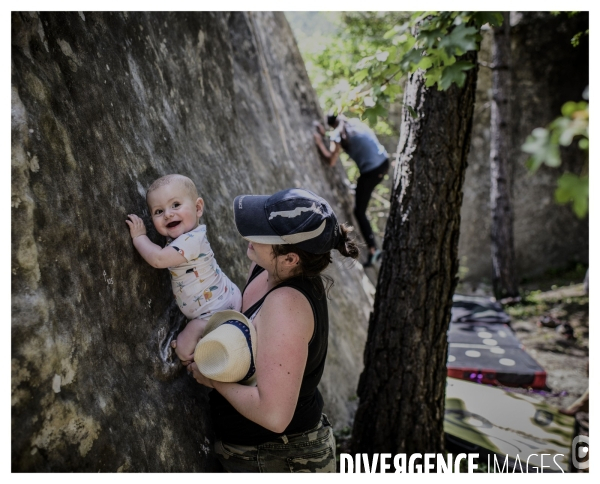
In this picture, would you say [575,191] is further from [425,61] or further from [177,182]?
[177,182]

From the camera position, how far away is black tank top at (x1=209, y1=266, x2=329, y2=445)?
1.87 metres

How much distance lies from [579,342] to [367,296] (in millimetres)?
3337

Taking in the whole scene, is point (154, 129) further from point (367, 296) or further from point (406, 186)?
Result: point (367, 296)

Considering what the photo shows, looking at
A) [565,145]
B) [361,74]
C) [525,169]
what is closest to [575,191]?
[565,145]

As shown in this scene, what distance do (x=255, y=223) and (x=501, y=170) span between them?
25.1ft

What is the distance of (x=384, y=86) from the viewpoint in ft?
8.70

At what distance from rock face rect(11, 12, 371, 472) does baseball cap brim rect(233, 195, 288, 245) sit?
1.56 ft

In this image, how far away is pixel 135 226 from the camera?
79.8 inches

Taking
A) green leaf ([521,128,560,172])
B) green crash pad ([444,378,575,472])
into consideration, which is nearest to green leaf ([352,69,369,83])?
green leaf ([521,128,560,172])

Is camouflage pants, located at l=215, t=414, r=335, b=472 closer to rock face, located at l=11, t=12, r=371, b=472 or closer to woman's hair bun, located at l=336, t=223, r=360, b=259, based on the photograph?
rock face, located at l=11, t=12, r=371, b=472

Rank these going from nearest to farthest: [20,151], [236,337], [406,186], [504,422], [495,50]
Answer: [20,151], [236,337], [406,186], [504,422], [495,50]

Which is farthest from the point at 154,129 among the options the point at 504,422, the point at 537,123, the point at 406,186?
the point at 537,123

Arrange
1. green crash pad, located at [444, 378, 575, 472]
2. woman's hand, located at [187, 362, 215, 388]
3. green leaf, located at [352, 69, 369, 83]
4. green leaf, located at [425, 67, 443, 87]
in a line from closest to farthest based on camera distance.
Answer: woman's hand, located at [187, 362, 215, 388]
green leaf, located at [425, 67, 443, 87]
green leaf, located at [352, 69, 369, 83]
green crash pad, located at [444, 378, 575, 472]

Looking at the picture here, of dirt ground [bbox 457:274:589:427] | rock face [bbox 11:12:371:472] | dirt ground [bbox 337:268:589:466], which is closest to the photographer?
rock face [bbox 11:12:371:472]
